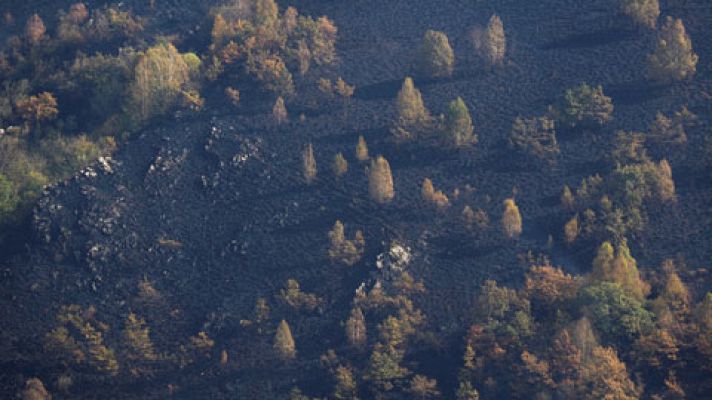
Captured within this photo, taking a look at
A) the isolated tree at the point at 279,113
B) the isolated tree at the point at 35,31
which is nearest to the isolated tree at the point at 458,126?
the isolated tree at the point at 279,113

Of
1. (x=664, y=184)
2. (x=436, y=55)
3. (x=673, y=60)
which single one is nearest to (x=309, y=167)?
(x=436, y=55)

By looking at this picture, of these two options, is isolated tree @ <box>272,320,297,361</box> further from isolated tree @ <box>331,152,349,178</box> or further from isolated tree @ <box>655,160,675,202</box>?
isolated tree @ <box>655,160,675,202</box>

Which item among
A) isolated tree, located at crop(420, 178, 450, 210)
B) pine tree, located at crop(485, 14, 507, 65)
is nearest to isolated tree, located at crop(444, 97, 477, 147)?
isolated tree, located at crop(420, 178, 450, 210)

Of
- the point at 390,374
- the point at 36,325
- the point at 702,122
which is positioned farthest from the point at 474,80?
the point at 36,325

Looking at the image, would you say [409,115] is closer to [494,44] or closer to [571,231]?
[494,44]

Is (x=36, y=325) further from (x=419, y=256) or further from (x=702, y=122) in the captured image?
(x=702, y=122)

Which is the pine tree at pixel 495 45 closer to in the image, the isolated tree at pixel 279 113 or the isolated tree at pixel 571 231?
the isolated tree at pixel 279 113
